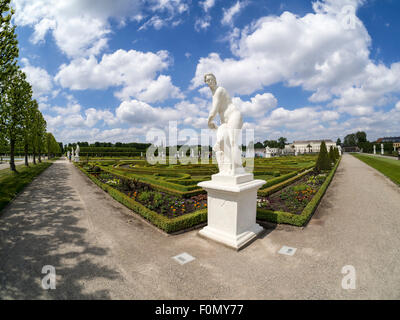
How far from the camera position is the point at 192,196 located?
9.38 metres

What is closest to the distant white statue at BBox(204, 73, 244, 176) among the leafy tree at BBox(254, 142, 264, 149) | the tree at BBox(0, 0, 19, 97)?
the tree at BBox(0, 0, 19, 97)

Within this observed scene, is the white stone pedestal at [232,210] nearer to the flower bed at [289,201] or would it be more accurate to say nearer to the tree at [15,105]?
the flower bed at [289,201]

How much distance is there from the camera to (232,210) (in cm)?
480

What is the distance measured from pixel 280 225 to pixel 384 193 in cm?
795

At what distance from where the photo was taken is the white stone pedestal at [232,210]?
A: 15.5ft

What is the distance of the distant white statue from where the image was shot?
500cm

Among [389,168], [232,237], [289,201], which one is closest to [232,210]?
[232,237]

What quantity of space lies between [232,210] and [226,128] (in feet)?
6.82

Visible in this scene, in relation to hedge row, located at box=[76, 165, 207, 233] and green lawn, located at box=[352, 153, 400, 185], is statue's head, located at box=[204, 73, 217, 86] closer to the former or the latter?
hedge row, located at box=[76, 165, 207, 233]

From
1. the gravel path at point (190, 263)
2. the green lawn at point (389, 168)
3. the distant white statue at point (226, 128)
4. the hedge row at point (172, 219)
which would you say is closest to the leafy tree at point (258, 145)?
the green lawn at point (389, 168)

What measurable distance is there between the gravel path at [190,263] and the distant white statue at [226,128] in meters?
2.05

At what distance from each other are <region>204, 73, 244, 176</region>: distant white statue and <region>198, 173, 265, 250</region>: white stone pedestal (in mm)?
317
